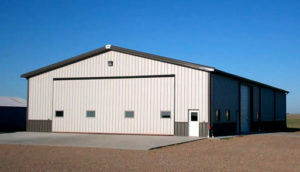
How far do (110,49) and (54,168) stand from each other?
18.9 metres

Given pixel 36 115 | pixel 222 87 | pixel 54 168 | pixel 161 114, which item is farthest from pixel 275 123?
pixel 54 168

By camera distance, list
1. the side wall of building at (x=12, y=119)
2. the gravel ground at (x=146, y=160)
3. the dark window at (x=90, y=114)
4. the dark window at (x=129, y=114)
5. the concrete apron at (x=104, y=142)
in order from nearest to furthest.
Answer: the gravel ground at (x=146, y=160) < the concrete apron at (x=104, y=142) < the dark window at (x=129, y=114) < the dark window at (x=90, y=114) < the side wall of building at (x=12, y=119)

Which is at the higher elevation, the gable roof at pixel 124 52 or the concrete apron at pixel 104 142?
the gable roof at pixel 124 52

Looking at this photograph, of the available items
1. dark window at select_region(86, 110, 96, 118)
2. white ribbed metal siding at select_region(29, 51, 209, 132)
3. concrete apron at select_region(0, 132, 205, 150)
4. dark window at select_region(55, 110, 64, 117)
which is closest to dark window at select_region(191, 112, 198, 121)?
white ribbed metal siding at select_region(29, 51, 209, 132)

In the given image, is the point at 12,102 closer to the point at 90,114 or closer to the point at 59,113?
the point at 59,113

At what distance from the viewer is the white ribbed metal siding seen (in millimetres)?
27719

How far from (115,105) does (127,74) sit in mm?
2677

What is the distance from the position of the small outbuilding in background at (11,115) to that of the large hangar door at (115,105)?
10.1 metres

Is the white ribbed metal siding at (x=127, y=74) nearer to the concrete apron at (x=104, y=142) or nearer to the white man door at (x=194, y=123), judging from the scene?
the white man door at (x=194, y=123)

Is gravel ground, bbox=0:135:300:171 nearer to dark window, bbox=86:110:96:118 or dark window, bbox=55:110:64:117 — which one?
dark window, bbox=86:110:96:118

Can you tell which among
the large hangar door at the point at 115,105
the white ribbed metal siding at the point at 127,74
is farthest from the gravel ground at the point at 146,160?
the large hangar door at the point at 115,105

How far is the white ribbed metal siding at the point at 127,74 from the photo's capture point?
27719 mm

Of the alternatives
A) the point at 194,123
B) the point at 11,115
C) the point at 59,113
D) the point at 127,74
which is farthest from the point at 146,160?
the point at 11,115

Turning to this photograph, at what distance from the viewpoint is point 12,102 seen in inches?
1692
